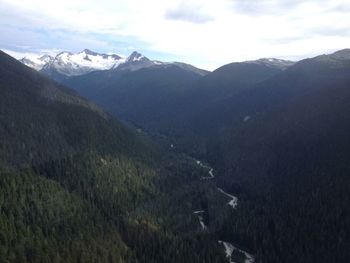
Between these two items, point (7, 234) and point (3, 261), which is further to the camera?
point (7, 234)

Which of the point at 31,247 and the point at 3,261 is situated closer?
the point at 3,261

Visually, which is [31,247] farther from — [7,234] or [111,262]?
[111,262]

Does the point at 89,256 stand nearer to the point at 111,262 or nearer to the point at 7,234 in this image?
the point at 111,262

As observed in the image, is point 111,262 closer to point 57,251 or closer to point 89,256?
point 89,256

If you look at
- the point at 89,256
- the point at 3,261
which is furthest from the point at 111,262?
the point at 3,261

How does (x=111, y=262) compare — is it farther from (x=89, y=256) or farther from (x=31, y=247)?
(x=31, y=247)

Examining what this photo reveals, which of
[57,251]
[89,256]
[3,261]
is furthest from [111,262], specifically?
[3,261]
